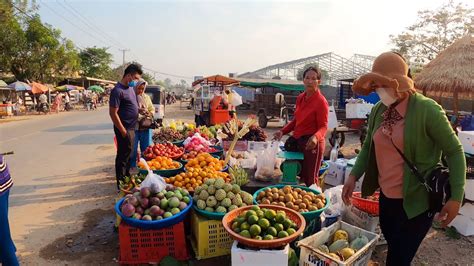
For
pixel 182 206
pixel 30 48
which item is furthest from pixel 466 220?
pixel 30 48

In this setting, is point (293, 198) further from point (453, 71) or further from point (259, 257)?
point (453, 71)

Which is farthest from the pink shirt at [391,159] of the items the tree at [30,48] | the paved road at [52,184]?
the tree at [30,48]

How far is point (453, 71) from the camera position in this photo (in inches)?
344

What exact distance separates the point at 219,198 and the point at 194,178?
2.76ft

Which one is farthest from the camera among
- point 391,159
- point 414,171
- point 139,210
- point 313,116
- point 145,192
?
point 313,116

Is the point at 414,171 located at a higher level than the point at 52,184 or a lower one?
higher

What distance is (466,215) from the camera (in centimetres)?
420

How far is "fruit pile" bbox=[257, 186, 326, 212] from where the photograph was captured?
3379mm

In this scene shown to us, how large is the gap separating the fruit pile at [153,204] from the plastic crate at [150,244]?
0.55ft

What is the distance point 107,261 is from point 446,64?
9.93 metres

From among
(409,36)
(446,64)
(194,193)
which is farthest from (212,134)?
(409,36)

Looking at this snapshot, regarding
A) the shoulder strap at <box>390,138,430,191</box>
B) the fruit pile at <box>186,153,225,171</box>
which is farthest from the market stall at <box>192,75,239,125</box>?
the shoulder strap at <box>390,138,430,191</box>

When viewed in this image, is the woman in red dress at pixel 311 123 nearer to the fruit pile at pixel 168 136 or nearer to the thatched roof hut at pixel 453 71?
the fruit pile at pixel 168 136

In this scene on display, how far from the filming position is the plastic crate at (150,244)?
10.7 ft
